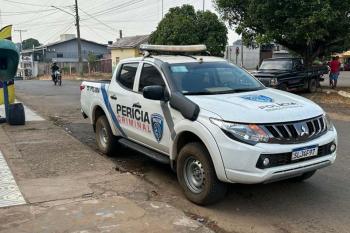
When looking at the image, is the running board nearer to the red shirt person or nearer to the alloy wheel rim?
the alloy wheel rim

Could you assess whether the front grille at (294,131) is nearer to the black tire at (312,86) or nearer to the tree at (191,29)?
the black tire at (312,86)

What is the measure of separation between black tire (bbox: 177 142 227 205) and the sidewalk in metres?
0.33

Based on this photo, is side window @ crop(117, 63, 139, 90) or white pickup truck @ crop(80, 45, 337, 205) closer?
white pickup truck @ crop(80, 45, 337, 205)

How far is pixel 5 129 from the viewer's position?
10383 mm

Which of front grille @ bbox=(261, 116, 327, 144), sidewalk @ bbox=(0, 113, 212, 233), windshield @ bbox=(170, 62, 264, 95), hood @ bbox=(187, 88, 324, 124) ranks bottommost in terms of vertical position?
sidewalk @ bbox=(0, 113, 212, 233)

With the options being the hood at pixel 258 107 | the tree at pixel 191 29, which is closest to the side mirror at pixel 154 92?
the hood at pixel 258 107

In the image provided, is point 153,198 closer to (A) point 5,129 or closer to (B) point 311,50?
(A) point 5,129

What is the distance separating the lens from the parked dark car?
17516mm

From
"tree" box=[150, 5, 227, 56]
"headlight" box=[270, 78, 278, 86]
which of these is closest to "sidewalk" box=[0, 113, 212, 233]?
"headlight" box=[270, 78, 278, 86]

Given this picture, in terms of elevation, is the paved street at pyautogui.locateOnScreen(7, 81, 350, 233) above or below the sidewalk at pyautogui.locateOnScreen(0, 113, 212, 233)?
below

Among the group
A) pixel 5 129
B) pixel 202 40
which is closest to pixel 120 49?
pixel 202 40

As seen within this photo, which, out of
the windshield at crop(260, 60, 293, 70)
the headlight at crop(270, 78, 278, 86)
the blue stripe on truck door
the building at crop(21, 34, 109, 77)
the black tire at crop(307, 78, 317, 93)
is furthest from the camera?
the building at crop(21, 34, 109, 77)

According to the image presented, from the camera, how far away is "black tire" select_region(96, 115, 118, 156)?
759cm

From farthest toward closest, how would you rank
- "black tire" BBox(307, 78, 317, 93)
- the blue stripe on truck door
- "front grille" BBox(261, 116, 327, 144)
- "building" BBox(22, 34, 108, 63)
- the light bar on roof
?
"building" BBox(22, 34, 108, 63) → "black tire" BBox(307, 78, 317, 93) → the blue stripe on truck door → the light bar on roof → "front grille" BBox(261, 116, 327, 144)
